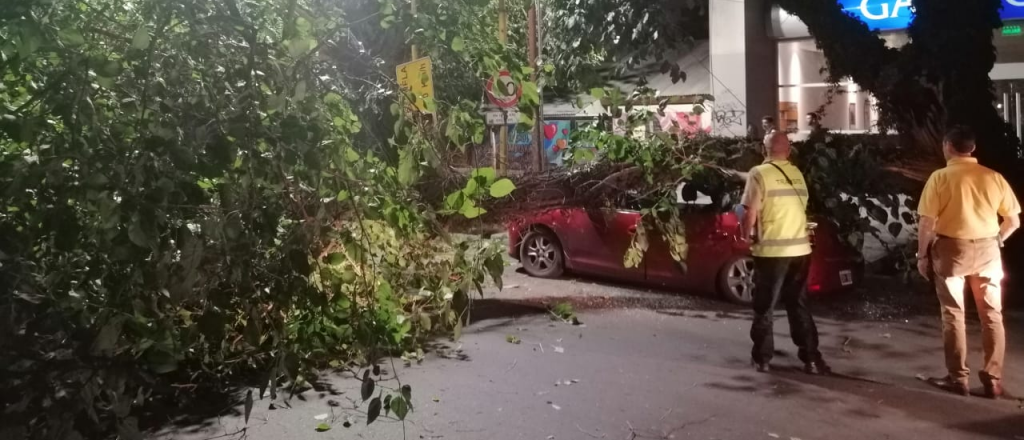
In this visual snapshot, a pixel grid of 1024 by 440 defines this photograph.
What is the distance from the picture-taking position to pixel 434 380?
22.0 feet

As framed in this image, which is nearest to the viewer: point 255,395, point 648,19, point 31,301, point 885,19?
point 31,301

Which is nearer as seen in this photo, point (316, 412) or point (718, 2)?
point (316, 412)

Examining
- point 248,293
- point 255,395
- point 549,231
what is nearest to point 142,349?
point 248,293

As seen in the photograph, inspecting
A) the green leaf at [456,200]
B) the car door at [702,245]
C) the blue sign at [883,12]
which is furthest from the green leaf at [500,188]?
the blue sign at [883,12]

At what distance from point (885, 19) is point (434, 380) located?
13.6 metres

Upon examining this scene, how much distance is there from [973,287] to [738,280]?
3.44 metres

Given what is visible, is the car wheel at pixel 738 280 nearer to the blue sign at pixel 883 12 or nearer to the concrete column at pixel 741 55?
the blue sign at pixel 883 12

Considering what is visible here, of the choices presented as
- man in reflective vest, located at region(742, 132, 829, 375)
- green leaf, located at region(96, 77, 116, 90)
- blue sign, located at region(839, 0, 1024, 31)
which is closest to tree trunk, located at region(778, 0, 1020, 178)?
man in reflective vest, located at region(742, 132, 829, 375)

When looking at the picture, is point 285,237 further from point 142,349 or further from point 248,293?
point 142,349

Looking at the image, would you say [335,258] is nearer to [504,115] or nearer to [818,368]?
[504,115]

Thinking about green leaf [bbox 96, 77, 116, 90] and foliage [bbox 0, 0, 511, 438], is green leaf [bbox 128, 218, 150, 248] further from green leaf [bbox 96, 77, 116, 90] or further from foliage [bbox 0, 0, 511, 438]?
green leaf [bbox 96, 77, 116, 90]

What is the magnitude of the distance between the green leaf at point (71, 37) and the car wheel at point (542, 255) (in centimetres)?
789

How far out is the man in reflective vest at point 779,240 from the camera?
6.29 meters

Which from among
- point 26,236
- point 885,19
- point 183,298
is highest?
point 885,19
